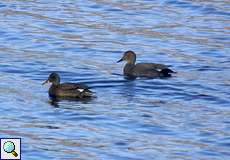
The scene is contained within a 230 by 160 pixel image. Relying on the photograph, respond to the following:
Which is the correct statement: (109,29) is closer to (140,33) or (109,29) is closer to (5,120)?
(140,33)

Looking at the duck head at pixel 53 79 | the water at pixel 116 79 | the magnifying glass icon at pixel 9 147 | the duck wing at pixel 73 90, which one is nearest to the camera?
the magnifying glass icon at pixel 9 147

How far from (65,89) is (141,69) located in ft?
9.10

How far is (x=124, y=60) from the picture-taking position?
93.8 ft

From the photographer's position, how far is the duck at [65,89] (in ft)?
82.6

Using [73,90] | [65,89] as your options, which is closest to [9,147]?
[73,90]

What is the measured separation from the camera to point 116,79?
2734 cm

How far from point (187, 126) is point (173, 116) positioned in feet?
3.05

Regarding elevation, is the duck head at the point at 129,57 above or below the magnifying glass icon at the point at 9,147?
above

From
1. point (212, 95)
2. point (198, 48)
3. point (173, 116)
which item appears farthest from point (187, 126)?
point (198, 48)

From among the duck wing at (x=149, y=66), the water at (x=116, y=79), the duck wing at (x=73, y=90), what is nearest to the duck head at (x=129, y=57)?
the water at (x=116, y=79)

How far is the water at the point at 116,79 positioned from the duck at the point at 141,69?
0.27 metres

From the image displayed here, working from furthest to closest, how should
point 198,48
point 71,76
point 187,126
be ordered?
point 198,48, point 71,76, point 187,126

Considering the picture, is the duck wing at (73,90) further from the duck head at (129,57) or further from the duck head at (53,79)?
the duck head at (129,57)

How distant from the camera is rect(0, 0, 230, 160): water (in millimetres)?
21219
